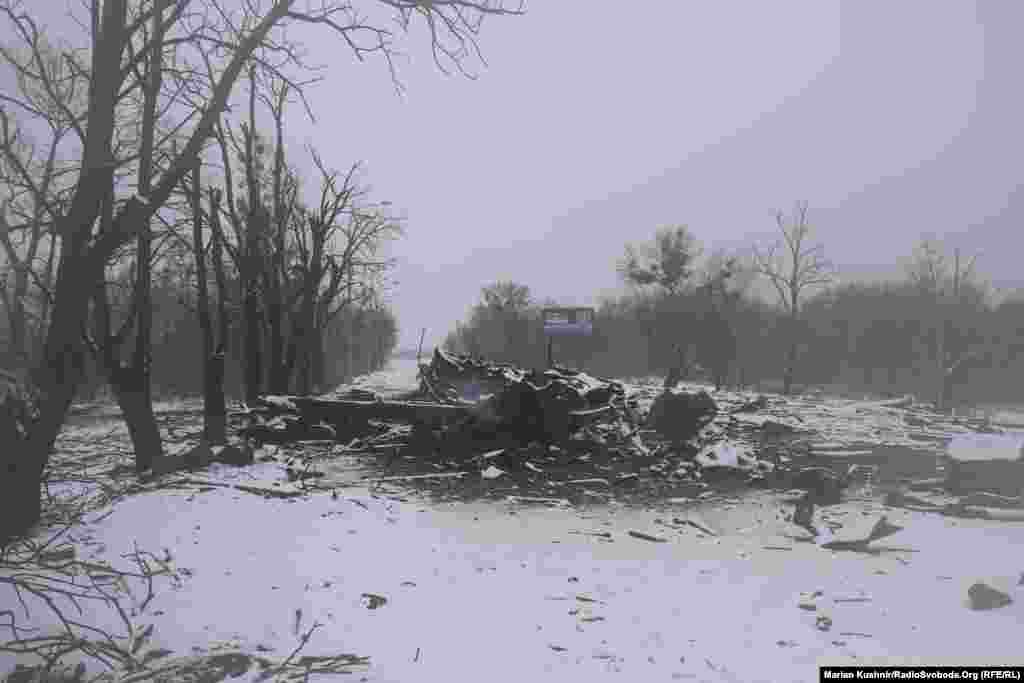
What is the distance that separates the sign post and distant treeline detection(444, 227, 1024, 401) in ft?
18.7

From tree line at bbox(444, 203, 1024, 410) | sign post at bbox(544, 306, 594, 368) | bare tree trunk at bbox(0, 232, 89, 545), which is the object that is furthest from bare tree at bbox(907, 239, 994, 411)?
bare tree trunk at bbox(0, 232, 89, 545)

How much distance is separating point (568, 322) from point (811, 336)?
38054 mm

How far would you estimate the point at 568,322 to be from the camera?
2927 cm

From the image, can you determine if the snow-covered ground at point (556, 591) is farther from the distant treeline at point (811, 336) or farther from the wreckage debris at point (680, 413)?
the distant treeline at point (811, 336)

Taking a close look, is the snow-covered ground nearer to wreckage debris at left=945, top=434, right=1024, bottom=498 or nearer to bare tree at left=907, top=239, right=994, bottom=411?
wreckage debris at left=945, top=434, right=1024, bottom=498

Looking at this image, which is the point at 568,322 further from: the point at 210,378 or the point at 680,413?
the point at 210,378

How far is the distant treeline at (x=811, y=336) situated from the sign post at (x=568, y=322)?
569cm

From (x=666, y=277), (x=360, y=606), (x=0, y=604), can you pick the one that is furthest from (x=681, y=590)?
(x=666, y=277)

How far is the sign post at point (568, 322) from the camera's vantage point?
94.6ft

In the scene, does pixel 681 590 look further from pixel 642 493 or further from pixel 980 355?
pixel 980 355

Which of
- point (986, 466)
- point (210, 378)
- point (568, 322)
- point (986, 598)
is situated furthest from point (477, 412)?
point (568, 322)

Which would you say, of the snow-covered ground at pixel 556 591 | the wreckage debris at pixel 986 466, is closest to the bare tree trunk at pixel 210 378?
the snow-covered ground at pixel 556 591

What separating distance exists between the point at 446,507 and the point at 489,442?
3638mm

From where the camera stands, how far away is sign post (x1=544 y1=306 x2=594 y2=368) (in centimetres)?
2883
